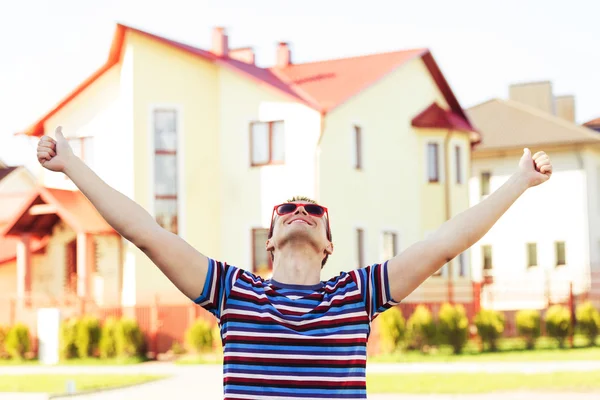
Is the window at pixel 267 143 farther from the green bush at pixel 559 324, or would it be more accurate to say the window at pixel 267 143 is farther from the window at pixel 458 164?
the green bush at pixel 559 324

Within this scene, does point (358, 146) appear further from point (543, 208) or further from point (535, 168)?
point (535, 168)

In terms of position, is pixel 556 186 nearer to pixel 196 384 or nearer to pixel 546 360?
pixel 546 360

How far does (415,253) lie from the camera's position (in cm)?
318

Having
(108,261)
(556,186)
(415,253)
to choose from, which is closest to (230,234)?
(108,261)

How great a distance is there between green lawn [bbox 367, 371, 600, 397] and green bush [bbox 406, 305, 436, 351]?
535 cm

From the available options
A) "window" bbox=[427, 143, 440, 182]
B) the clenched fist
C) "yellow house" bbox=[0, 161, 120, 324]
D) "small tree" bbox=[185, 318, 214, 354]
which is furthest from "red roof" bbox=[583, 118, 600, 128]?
the clenched fist

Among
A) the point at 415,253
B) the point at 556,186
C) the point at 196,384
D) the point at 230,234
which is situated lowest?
the point at 196,384

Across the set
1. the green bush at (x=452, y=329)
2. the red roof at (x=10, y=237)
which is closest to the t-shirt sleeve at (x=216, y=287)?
the green bush at (x=452, y=329)

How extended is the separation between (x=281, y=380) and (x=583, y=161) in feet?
142

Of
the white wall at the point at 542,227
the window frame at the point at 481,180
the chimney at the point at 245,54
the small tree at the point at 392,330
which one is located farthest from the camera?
the window frame at the point at 481,180

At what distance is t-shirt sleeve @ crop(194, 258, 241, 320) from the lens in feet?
10.4

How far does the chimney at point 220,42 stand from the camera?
30.0 meters

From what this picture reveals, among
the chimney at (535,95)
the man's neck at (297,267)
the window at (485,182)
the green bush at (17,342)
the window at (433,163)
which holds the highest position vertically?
the chimney at (535,95)

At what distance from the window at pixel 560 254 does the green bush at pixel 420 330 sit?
22.6 meters
